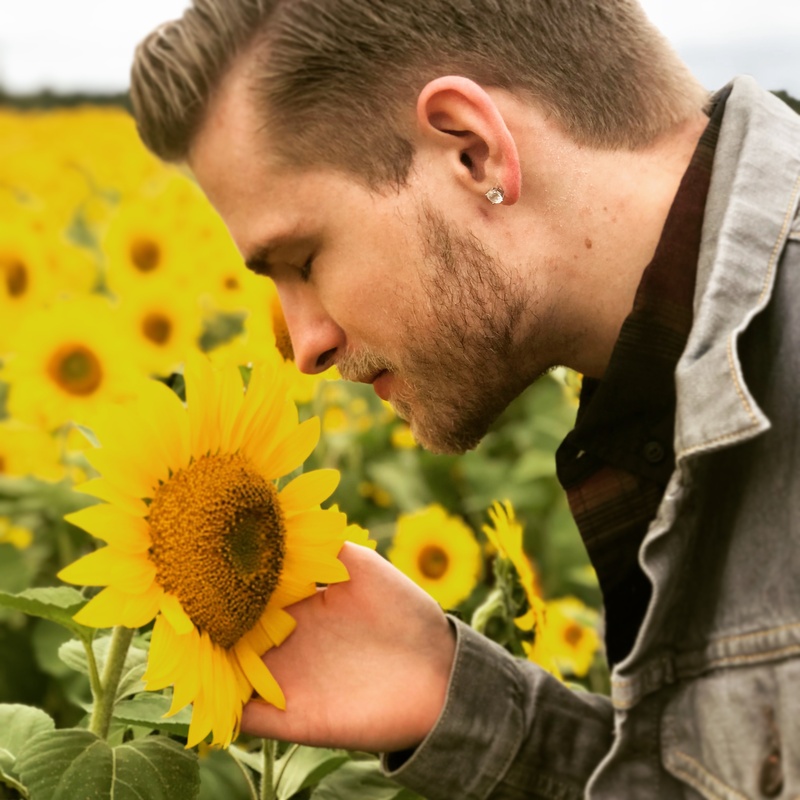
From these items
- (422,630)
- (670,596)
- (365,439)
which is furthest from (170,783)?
(365,439)

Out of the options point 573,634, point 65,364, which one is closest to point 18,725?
point 573,634

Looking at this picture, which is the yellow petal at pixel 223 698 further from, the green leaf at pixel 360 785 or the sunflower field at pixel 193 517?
the green leaf at pixel 360 785

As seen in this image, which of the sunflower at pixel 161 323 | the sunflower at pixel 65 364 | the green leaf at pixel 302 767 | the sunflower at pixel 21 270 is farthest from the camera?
the sunflower at pixel 21 270

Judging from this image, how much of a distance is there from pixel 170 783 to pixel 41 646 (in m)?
0.63

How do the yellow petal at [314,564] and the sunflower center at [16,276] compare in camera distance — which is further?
the sunflower center at [16,276]

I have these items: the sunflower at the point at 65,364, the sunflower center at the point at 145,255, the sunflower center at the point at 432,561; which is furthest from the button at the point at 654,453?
the sunflower center at the point at 145,255

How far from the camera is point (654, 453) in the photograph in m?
1.33

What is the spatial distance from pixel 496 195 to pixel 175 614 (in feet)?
1.81

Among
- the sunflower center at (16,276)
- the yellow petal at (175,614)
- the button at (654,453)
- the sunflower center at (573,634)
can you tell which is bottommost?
the sunflower center at (573,634)

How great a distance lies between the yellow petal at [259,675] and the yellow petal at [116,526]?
0.16m

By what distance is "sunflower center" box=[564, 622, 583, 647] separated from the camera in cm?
189

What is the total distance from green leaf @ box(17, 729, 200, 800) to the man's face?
445 millimetres

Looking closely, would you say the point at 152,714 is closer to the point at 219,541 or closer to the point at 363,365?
the point at 219,541

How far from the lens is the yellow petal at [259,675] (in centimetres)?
115
